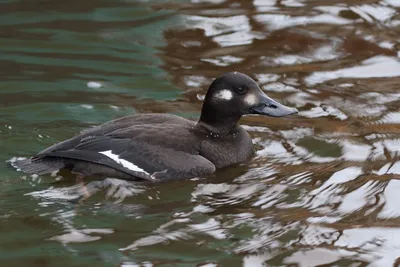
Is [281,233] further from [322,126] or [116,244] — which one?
[322,126]

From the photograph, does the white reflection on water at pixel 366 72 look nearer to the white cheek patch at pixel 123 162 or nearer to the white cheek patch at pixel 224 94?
the white cheek patch at pixel 224 94

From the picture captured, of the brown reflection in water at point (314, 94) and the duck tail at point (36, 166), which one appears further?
the duck tail at point (36, 166)

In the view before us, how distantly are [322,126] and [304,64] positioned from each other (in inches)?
69.7

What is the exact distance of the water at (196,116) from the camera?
601 centimetres

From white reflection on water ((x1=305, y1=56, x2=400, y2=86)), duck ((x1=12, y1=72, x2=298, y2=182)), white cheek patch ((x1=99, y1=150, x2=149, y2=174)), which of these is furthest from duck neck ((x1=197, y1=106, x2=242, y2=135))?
white reflection on water ((x1=305, y1=56, x2=400, y2=86))

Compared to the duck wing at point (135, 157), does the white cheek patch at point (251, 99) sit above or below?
above

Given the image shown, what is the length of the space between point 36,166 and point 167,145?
0.98 metres

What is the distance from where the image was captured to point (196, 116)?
27.9ft

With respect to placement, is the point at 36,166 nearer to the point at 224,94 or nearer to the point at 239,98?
the point at 224,94

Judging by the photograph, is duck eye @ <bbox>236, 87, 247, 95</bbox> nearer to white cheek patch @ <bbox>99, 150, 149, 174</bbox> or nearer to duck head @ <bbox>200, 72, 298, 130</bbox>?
duck head @ <bbox>200, 72, 298, 130</bbox>

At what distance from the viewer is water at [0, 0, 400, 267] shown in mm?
6012

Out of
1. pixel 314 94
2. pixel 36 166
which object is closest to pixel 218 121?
pixel 36 166

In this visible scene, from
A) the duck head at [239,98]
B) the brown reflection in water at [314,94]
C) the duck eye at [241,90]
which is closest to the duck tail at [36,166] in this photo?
the brown reflection in water at [314,94]

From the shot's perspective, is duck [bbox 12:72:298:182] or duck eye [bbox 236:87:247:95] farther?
duck eye [bbox 236:87:247:95]
